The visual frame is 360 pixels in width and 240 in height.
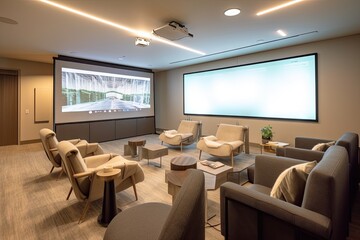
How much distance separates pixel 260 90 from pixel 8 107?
298 inches

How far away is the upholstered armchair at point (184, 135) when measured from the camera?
520 cm

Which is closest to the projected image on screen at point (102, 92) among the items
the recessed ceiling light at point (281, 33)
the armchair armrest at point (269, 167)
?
the recessed ceiling light at point (281, 33)

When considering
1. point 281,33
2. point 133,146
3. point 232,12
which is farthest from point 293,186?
point 133,146

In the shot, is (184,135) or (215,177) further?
(184,135)

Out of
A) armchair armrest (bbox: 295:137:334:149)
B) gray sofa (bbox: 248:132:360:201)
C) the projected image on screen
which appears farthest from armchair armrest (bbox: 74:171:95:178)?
the projected image on screen

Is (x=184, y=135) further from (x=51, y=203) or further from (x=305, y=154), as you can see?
(x=51, y=203)

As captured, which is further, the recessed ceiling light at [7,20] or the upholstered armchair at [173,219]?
the recessed ceiling light at [7,20]

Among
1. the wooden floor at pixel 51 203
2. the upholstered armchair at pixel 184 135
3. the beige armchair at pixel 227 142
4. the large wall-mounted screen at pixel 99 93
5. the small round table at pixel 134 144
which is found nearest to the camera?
the wooden floor at pixel 51 203

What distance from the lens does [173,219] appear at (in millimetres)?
851

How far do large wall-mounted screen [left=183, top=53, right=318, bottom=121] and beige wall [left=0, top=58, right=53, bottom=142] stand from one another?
495cm

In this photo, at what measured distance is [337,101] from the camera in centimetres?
416

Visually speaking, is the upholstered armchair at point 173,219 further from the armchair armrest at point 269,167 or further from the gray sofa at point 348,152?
the gray sofa at point 348,152

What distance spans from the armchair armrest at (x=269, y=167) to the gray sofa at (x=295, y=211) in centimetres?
49

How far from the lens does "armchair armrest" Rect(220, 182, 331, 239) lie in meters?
1.13
